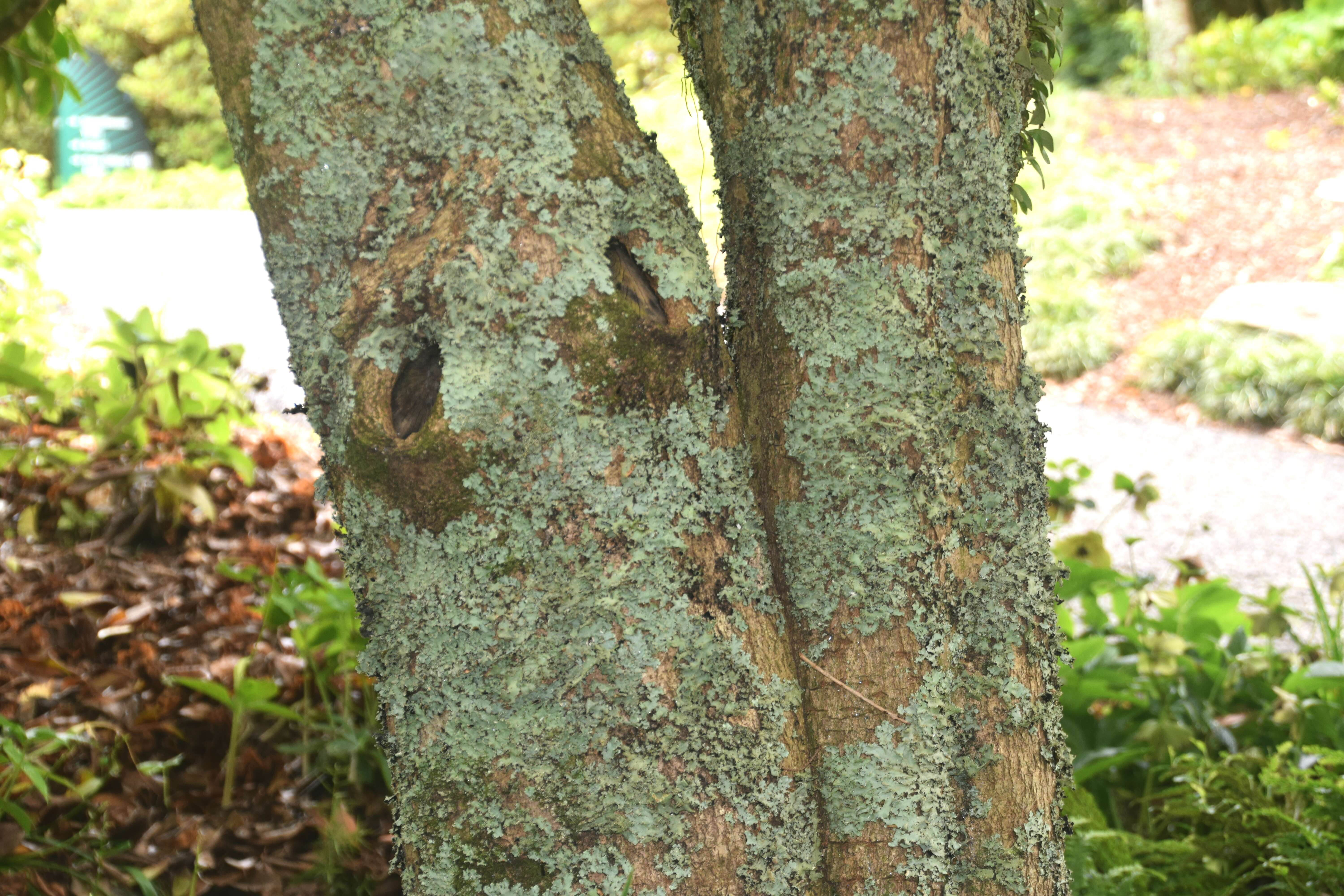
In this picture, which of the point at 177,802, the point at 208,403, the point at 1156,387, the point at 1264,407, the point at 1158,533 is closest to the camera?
the point at 177,802

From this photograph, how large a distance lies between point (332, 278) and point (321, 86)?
7.9 inches

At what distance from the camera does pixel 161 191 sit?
12078 millimetres

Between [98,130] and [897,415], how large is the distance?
15.3 m

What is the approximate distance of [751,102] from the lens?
3.74 feet

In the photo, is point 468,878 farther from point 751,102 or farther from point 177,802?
point 177,802

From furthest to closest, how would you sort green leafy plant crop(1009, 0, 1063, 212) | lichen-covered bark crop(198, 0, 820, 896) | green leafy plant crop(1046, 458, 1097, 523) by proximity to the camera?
green leafy plant crop(1046, 458, 1097, 523)
green leafy plant crop(1009, 0, 1063, 212)
lichen-covered bark crop(198, 0, 820, 896)

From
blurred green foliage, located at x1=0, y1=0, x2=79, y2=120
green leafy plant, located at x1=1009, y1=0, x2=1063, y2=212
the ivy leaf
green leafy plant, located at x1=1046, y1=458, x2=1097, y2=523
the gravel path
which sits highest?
blurred green foliage, located at x1=0, y1=0, x2=79, y2=120

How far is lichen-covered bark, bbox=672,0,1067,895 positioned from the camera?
1.10 metres

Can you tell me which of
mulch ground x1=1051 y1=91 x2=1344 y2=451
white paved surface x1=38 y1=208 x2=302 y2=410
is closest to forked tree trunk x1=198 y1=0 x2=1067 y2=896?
white paved surface x1=38 y1=208 x2=302 y2=410

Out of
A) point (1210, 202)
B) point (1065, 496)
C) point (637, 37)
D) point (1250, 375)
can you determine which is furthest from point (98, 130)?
point (1065, 496)

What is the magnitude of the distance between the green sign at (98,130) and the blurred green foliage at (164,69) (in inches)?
7.5

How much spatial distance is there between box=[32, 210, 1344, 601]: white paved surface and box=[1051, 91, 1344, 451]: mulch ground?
0.85 meters

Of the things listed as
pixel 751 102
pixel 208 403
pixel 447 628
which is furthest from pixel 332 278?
pixel 208 403

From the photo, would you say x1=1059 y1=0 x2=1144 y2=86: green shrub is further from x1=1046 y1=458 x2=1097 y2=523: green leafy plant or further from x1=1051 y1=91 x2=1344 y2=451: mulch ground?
x1=1046 y1=458 x2=1097 y2=523: green leafy plant
